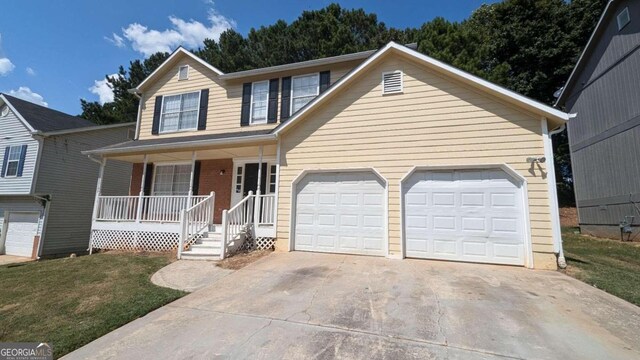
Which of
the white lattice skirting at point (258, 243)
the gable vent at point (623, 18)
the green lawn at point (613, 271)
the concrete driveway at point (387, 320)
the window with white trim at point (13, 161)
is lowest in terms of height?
the concrete driveway at point (387, 320)

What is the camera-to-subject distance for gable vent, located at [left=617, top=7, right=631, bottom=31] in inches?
492

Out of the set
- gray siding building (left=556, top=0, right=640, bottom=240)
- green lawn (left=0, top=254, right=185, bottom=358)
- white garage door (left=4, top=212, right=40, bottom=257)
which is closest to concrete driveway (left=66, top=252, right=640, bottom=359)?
green lawn (left=0, top=254, right=185, bottom=358)

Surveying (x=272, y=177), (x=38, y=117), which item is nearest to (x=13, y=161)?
(x=38, y=117)

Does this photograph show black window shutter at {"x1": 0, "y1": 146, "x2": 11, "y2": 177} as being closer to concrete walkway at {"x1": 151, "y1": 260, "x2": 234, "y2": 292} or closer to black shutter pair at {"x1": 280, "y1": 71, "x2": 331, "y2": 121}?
concrete walkway at {"x1": 151, "y1": 260, "x2": 234, "y2": 292}

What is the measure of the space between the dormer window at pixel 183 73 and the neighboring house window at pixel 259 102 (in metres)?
3.48

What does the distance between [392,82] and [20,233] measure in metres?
20.6

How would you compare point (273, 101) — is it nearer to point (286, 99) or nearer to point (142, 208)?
point (286, 99)

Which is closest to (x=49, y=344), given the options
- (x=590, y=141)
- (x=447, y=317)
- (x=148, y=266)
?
(x=148, y=266)

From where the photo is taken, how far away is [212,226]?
10117 mm

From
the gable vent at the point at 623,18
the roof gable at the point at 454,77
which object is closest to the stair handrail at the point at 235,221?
the roof gable at the point at 454,77

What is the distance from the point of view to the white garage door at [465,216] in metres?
7.14

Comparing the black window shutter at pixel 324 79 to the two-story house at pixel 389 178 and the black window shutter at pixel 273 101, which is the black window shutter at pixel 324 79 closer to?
the two-story house at pixel 389 178

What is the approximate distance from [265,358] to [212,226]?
24.9 feet

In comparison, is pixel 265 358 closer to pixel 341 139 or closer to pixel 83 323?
pixel 83 323
